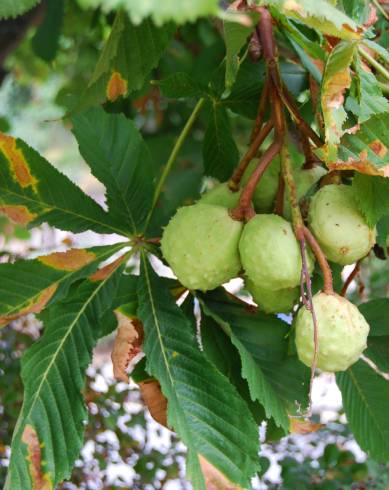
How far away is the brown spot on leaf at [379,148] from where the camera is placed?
2.79ft

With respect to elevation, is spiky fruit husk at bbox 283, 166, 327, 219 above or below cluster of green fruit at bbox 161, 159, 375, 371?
above

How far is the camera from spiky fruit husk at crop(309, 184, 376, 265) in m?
0.85

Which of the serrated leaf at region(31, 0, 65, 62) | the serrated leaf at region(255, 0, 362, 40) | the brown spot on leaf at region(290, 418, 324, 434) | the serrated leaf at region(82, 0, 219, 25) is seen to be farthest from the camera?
the serrated leaf at region(31, 0, 65, 62)

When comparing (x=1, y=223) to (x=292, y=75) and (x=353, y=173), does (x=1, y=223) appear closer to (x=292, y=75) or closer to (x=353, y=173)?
(x=292, y=75)

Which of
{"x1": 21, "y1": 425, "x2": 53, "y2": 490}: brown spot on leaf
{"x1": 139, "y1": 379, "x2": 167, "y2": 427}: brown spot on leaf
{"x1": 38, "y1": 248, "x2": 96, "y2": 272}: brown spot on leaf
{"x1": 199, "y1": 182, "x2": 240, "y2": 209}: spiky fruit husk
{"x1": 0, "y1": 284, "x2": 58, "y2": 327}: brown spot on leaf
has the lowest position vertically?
{"x1": 21, "y1": 425, "x2": 53, "y2": 490}: brown spot on leaf

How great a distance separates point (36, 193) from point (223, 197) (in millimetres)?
274

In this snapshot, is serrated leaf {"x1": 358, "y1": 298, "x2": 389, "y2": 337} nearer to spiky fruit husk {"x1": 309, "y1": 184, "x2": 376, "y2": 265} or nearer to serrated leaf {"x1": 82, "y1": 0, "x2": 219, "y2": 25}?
spiky fruit husk {"x1": 309, "y1": 184, "x2": 376, "y2": 265}

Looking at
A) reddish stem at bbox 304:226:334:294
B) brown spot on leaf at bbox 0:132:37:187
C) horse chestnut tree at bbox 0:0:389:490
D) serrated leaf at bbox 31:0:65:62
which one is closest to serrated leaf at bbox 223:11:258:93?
horse chestnut tree at bbox 0:0:389:490

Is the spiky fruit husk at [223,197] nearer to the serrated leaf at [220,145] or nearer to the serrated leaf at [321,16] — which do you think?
the serrated leaf at [220,145]

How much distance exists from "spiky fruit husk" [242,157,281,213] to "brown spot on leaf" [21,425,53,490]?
417mm

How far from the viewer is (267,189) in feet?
3.24

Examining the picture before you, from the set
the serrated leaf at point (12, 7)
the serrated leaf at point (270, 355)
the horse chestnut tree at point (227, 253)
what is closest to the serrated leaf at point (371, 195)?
the horse chestnut tree at point (227, 253)

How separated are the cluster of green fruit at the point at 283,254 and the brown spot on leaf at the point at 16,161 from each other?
23cm

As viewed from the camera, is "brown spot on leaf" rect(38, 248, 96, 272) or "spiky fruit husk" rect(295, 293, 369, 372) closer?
"spiky fruit husk" rect(295, 293, 369, 372)
